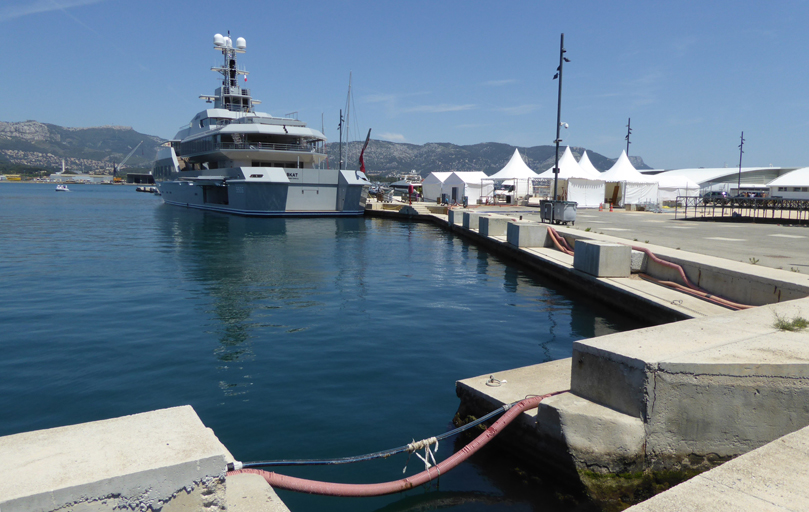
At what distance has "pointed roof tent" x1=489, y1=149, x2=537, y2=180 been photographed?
4641 cm

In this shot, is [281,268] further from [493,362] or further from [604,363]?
[604,363]

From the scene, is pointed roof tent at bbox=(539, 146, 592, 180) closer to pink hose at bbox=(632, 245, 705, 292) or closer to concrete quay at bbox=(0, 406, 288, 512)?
pink hose at bbox=(632, 245, 705, 292)

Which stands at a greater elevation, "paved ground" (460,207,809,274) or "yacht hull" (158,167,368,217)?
"yacht hull" (158,167,368,217)

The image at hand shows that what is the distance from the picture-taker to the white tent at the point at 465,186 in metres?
47.1

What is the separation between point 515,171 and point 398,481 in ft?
149

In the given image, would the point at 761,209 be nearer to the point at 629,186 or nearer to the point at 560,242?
the point at 629,186

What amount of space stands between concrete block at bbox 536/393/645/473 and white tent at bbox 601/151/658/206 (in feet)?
137

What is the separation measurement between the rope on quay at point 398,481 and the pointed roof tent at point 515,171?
142ft

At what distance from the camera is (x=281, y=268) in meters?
16.5

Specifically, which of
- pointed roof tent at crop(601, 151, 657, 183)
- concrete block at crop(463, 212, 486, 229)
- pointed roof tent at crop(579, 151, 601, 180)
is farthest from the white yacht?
pointed roof tent at crop(601, 151, 657, 183)

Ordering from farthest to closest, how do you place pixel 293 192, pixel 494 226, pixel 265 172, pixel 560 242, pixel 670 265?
1. pixel 293 192
2. pixel 265 172
3. pixel 494 226
4. pixel 560 242
5. pixel 670 265

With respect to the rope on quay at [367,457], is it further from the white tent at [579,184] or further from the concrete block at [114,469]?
the white tent at [579,184]

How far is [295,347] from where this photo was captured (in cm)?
834

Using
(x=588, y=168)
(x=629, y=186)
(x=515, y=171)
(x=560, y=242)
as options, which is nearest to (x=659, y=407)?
(x=560, y=242)
